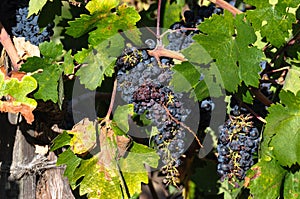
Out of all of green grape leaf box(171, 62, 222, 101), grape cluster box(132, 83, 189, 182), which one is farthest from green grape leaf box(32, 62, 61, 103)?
green grape leaf box(171, 62, 222, 101)

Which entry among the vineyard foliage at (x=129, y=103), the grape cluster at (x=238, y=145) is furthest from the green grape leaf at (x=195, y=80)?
the grape cluster at (x=238, y=145)

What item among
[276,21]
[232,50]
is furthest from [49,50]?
[276,21]

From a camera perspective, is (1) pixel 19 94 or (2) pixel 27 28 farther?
(2) pixel 27 28

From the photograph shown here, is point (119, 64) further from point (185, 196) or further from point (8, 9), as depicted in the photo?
point (185, 196)

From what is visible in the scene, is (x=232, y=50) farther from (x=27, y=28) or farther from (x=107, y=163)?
(x=27, y=28)

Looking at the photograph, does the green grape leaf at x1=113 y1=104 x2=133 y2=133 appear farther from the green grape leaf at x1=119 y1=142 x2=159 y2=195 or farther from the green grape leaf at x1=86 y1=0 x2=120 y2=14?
the green grape leaf at x1=86 y1=0 x2=120 y2=14
